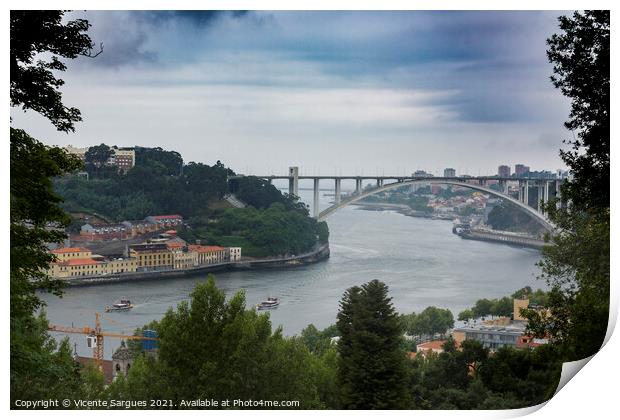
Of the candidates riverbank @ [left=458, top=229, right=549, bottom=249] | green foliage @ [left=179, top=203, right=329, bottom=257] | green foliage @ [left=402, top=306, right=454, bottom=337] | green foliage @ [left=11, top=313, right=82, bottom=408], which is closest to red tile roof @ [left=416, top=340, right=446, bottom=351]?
green foliage @ [left=402, top=306, right=454, bottom=337]

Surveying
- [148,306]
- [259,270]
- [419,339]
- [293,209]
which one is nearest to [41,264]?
[148,306]

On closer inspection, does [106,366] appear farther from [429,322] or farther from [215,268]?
[429,322]

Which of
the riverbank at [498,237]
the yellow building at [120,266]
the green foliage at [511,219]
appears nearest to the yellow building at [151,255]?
the yellow building at [120,266]

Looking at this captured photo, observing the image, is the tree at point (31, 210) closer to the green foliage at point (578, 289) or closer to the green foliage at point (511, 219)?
the green foliage at point (578, 289)

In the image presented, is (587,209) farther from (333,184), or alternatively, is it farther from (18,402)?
(18,402)

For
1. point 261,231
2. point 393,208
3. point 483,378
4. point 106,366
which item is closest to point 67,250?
point 106,366
